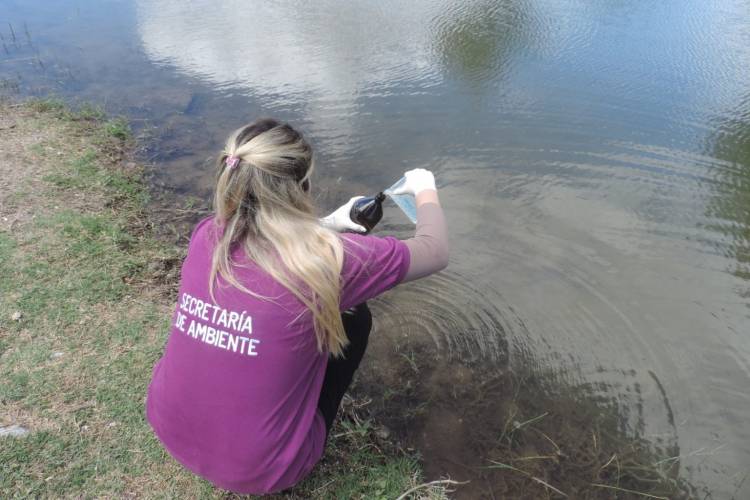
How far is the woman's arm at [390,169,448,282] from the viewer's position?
1.88 m

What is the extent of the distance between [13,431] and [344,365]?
1509mm

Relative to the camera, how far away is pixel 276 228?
160 centimetres

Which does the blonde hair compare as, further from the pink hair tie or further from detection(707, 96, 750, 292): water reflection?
detection(707, 96, 750, 292): water reflection

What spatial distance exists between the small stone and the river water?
177cm

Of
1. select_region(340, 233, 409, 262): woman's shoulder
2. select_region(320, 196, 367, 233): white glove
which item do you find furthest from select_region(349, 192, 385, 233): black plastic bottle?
select_region(340, 233, 409, 262): woman's shoulder

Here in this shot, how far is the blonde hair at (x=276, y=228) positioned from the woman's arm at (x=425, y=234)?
1.14ft

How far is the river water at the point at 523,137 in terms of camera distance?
124 inches

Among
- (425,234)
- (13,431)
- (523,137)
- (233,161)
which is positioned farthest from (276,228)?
(523,137)

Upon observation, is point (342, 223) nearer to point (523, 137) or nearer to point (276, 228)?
point (276, 228)

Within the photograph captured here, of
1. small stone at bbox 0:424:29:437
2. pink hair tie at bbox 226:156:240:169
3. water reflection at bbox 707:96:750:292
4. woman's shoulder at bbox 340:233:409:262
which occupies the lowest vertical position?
small stone at bbox 0:424:29:437

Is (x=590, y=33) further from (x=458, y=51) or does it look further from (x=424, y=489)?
(x=424, y=489)

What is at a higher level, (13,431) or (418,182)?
(418,182)

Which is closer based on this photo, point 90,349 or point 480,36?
point 90,349

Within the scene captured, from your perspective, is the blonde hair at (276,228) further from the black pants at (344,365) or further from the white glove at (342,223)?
the white glove at (342,223)
